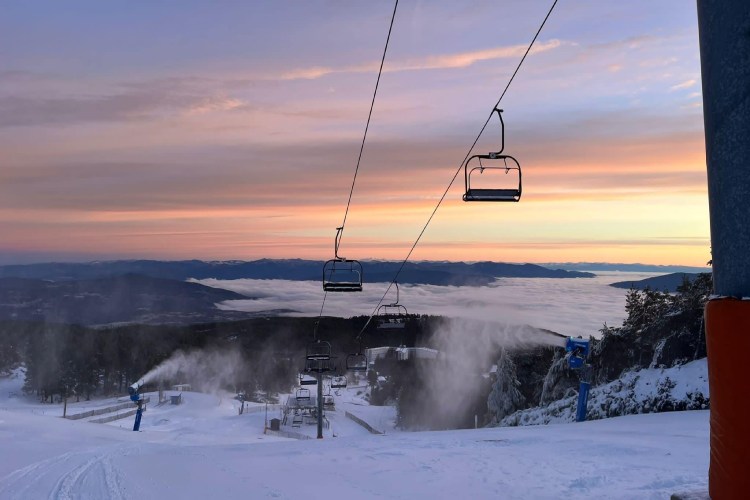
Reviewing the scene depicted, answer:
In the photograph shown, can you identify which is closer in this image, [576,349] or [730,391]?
[730,391]

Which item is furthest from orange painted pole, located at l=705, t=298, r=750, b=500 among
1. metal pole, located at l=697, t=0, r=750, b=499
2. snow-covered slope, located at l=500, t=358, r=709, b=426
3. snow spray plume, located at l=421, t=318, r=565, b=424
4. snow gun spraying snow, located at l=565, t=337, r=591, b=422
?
snow spray plume, located at l=421, t=318, r=565, b=424

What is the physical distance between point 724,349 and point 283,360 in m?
155

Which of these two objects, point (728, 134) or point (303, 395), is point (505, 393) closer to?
point (303, 395)

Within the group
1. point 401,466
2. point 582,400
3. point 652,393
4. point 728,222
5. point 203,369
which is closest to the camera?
point 728,222

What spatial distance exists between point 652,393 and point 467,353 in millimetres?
59874

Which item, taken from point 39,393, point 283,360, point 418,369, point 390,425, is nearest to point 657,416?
point 390,425

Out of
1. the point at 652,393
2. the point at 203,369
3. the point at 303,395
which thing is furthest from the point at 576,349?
the point at 203,369

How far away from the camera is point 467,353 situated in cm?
8162

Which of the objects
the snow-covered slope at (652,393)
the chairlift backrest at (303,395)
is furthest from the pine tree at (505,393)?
the chairlift backrest at (303,395)

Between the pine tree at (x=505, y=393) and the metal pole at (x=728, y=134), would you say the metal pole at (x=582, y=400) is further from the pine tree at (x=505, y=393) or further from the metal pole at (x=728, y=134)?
the pine tree at (x=505, y=393)

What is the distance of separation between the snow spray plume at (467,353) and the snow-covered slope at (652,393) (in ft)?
75.6

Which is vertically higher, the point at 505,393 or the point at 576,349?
the point at 576,349

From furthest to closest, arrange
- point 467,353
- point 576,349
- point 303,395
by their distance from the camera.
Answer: point 467,353
point 303,395
point 576,349

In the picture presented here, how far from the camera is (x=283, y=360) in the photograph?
15350cm
